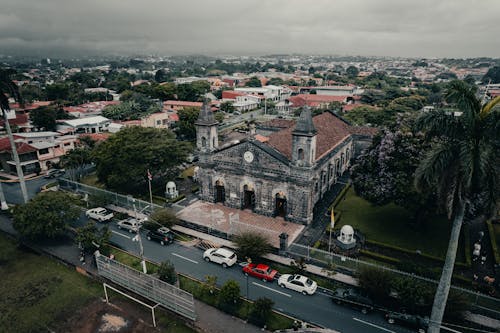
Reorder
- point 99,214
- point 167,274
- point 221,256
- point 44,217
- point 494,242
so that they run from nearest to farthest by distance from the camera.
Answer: point 167,274
point 221,256
point 494,242
point 44,217
point 99,214

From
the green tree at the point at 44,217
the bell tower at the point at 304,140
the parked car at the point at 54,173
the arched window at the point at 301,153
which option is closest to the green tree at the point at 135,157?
the green tree at the point at 44,217

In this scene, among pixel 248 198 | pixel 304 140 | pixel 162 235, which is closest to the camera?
pixel 304 140

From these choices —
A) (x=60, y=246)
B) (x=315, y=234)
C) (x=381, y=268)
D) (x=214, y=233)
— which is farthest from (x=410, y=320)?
(x=60, y=246)

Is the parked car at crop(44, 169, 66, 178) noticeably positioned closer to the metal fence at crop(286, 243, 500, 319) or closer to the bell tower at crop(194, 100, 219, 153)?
the bell tower at crop(194, 100, 219, 153)

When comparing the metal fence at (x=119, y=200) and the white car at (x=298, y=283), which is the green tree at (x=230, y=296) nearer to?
the white car at (x=298, y=283)

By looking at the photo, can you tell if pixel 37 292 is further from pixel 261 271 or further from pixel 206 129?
pixel 206 129

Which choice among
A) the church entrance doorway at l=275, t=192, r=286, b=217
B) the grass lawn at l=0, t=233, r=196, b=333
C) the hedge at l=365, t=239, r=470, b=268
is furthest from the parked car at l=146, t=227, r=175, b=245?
the hedge at l=365, t=239, r=470, b=268

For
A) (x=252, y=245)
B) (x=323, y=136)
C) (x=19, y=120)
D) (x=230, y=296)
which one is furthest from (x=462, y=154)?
(x=19, y=120)
